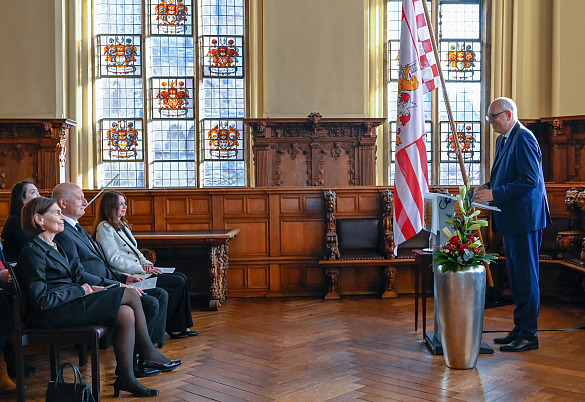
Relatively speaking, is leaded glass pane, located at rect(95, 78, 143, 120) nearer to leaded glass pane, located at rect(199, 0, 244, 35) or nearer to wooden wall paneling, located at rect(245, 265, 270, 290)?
leaded glass pane, located at rect(199, 0, 244, 35)

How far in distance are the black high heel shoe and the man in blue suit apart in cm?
241

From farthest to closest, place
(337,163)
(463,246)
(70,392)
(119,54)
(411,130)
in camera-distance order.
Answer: (119,54), (337,163), (411,130), (463,246), (70,392)

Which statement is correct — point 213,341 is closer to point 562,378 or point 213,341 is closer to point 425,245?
point 562,378

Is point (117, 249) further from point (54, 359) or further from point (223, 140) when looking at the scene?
point (223, 140)

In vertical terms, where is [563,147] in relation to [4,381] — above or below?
above

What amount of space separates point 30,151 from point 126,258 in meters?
5.46

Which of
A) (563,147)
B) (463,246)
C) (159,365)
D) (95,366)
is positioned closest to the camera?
(95,366)

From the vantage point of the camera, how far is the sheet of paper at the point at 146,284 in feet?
14.3

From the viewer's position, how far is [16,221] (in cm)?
407

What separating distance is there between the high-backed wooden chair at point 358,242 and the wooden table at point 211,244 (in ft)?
3.38

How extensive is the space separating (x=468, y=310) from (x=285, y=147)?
571 cm

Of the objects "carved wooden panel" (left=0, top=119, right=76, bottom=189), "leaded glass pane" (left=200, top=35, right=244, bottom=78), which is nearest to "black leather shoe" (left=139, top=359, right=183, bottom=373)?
"carved wooden panel" (left=0, top=119, right=76, bottom=189)

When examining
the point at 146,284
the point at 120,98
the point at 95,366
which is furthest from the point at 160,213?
the point at 120,98

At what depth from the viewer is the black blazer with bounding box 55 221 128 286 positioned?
11.9 ft
